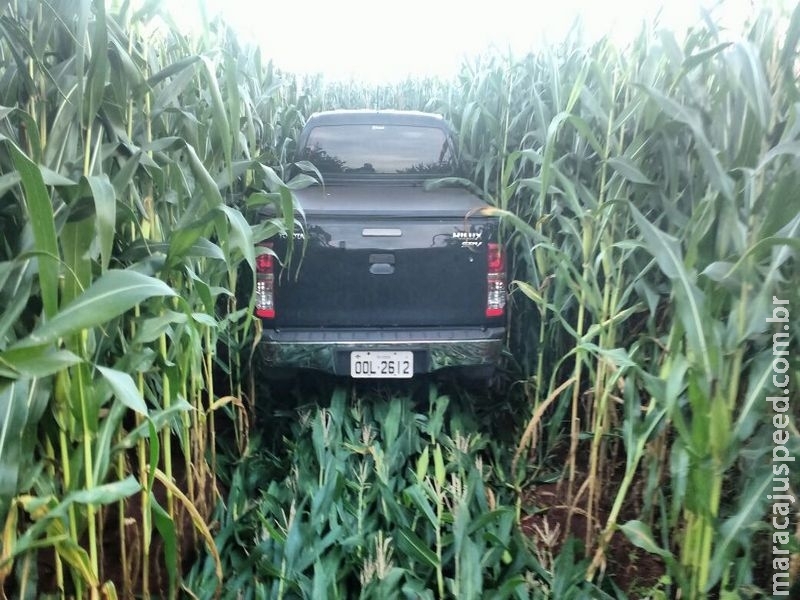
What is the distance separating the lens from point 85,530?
1900mm

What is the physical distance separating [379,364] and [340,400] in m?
0.32

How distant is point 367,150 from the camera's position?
12.7 ft

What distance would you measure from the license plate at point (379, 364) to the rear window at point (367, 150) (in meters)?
1.39

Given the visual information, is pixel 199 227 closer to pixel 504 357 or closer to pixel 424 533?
pixel 424 533

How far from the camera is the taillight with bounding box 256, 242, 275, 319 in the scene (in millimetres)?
2902

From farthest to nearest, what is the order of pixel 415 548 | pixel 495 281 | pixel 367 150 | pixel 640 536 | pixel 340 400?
pixel 367 150
pixel 340 400
pixel 495 281
pixel 415 548
pixel 640 536

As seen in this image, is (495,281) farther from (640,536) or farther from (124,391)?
(124,391)

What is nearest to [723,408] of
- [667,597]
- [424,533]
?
[667,597]

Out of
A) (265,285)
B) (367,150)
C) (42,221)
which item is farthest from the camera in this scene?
(367,150)

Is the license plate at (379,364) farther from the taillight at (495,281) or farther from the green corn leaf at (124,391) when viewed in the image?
the green corn leaf at (124,391)

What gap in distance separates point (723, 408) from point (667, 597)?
74 centimetres

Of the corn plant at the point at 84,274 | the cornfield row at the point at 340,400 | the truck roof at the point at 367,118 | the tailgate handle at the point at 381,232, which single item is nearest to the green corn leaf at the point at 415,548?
the cornfield row at the point at 340,400

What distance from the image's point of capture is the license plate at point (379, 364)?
298 cm

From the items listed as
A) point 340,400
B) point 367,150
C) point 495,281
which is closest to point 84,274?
point 340,400
